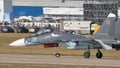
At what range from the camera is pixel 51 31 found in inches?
1384

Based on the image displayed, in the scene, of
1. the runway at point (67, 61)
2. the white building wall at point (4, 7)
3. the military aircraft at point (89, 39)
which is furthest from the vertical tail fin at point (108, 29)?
the white building wall at point (4, 7)

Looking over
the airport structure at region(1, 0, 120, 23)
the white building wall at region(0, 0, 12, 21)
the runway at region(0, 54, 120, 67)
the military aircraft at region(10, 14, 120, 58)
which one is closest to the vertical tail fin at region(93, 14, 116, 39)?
the military aircraft at region(10, 14, 120, 58)

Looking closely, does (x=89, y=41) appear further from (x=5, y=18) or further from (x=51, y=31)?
(x=5, y=18)

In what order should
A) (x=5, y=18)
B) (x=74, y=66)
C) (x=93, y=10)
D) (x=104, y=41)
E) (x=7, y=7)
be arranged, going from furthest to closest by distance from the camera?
(x=7, y=7)
(x=5, y=18)
(x=93, y=10)
(x=104, y=41)
(x=74, y=66)

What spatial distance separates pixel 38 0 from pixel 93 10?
2311 inches

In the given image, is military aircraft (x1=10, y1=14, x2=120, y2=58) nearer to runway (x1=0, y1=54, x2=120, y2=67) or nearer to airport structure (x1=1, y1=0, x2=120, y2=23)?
runway (x1=0, y1=54, x2=120, y2=67)

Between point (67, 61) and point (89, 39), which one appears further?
point (89, 39)

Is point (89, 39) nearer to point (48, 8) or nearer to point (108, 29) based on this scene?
point (108, 29)

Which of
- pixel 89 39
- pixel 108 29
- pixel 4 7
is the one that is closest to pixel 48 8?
pixel 4 7

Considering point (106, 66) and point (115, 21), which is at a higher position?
point (115, 21)

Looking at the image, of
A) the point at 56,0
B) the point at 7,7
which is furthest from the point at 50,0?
the point at 7,7

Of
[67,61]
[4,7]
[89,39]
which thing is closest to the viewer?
[67,61]

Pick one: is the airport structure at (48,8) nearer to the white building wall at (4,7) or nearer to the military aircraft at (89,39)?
the white building wall at (4,7)

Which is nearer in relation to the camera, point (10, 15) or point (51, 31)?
point (51, 31)
